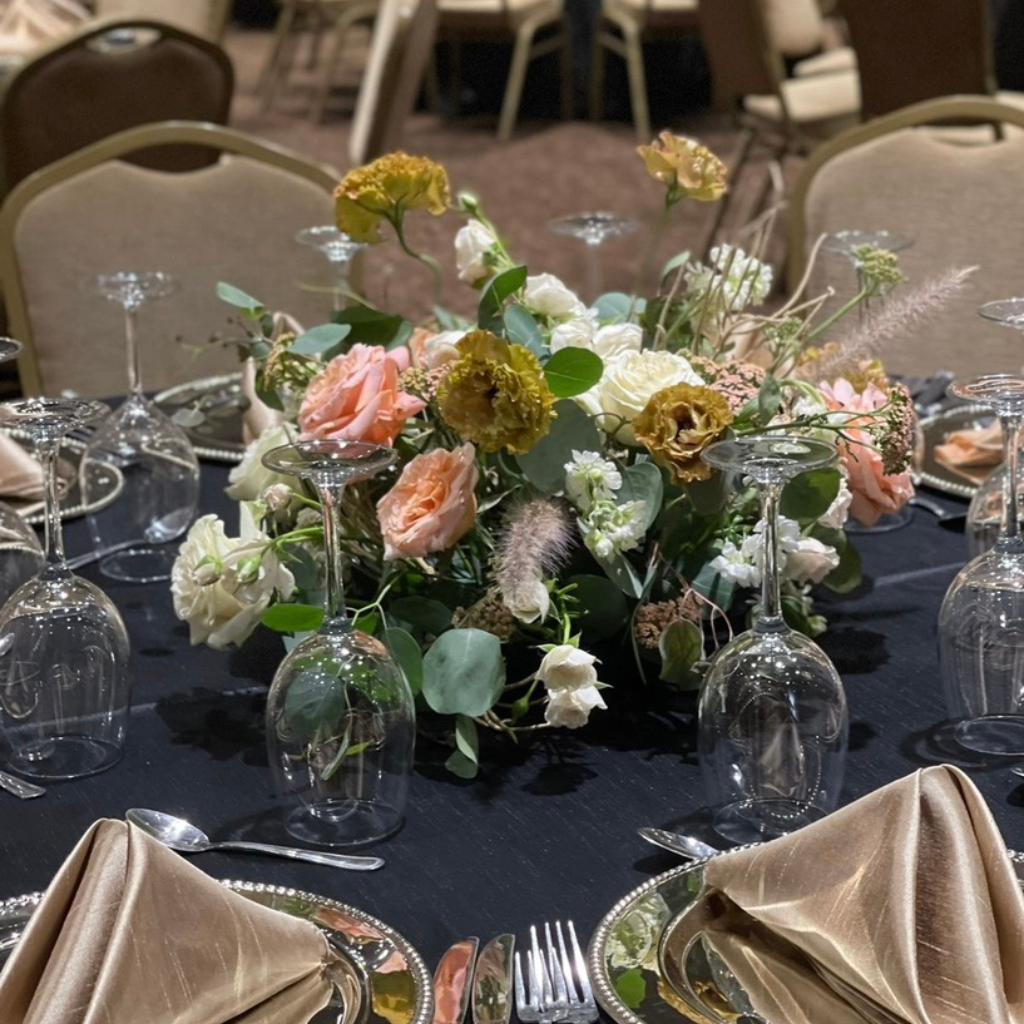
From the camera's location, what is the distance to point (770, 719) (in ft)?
3.70

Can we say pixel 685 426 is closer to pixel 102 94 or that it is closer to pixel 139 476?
pixel 139 476

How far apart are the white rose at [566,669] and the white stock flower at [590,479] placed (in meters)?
0.12

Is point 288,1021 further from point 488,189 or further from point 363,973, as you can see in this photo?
point 488,189

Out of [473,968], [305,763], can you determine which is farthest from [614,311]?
[473,968]

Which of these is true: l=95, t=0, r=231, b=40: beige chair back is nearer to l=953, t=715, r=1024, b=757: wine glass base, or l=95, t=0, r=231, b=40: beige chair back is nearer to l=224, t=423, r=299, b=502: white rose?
l=224, t=423, r=299, b=502: white rose

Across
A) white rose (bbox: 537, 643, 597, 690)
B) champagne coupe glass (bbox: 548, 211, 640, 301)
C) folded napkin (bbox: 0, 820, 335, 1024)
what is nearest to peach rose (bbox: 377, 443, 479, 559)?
white rose (bbox: 537, 643, 597, 690)

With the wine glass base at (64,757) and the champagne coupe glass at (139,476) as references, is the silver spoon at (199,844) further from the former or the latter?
the champagne coupe glass at (139,476)

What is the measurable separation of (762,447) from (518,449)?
0.61ft

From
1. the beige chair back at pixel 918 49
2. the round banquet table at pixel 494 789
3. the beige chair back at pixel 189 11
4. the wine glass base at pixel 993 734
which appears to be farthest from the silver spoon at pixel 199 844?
the beige chair back at pixel 189 11

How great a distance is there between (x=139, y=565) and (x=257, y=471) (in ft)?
0.98

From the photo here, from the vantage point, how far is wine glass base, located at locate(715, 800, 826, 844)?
1138 millimetres

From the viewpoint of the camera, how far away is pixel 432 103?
870 cm

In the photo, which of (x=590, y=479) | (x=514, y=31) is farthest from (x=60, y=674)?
(x=514, y=31)

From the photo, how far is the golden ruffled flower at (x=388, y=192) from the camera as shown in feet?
4.55
